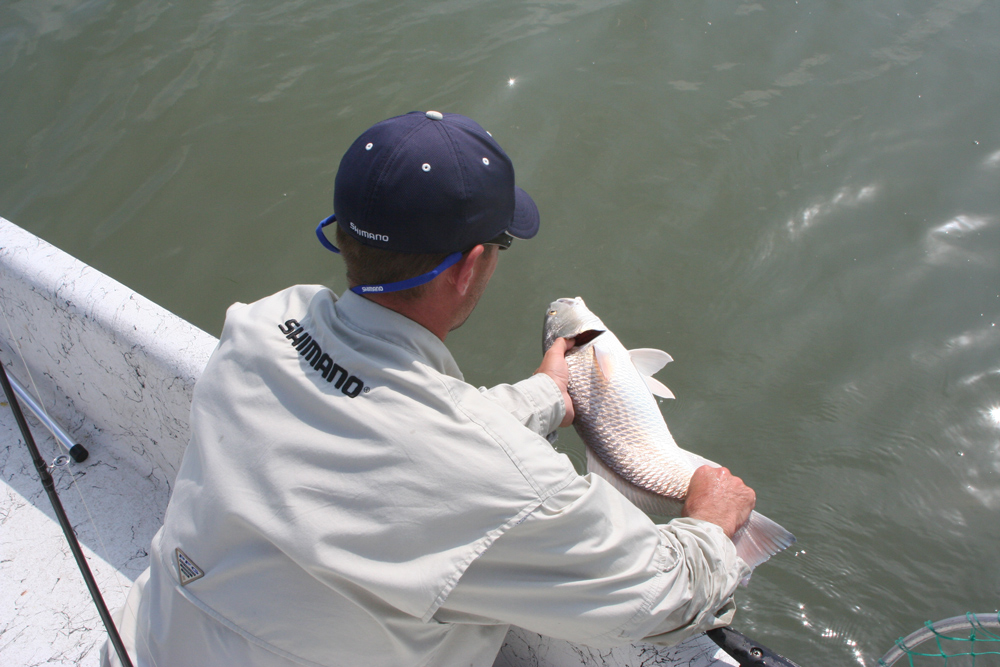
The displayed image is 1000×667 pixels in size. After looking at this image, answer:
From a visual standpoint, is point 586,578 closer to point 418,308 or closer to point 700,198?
point 418,308

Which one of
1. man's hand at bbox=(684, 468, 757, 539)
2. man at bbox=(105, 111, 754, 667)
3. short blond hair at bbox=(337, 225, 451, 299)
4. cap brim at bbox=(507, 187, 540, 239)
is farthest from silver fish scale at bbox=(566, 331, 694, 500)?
short blond hair at bbox=(337, 225, 451, 299)

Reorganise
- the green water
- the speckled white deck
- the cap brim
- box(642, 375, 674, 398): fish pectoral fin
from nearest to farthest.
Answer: the cap brim
the speckled white deck
box(642, 375, 674, 398): fish pectoral fin
the green water

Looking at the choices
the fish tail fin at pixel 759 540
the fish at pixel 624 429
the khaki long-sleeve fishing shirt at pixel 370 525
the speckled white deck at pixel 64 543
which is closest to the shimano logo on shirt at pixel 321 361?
the khaki long-sleeve fishing shirt at pixel 370 525

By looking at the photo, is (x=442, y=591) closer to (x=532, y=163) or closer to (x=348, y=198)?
(x=348, y=198)

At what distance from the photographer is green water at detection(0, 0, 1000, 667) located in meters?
3.79

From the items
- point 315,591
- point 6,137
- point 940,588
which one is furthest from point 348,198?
point 6,137

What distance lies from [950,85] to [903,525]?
→ 3772 millimetres

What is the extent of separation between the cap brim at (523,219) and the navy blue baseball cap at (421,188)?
189mm

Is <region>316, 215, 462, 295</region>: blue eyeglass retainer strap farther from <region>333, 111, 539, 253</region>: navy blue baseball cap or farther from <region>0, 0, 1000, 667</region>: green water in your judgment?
<region>0, 0, 1000, 667</region>: green water

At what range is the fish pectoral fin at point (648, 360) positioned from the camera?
11.2 ft

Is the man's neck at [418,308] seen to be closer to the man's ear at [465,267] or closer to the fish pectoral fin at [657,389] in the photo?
the man's ear at [465,267]

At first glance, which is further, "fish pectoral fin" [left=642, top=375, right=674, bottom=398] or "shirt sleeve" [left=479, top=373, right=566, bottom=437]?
"fish pectoral fin" [left=642, top=375, right=674, bottom=398]

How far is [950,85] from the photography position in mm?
5398

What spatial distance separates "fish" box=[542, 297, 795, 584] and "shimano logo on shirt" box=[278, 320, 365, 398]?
1501mm
